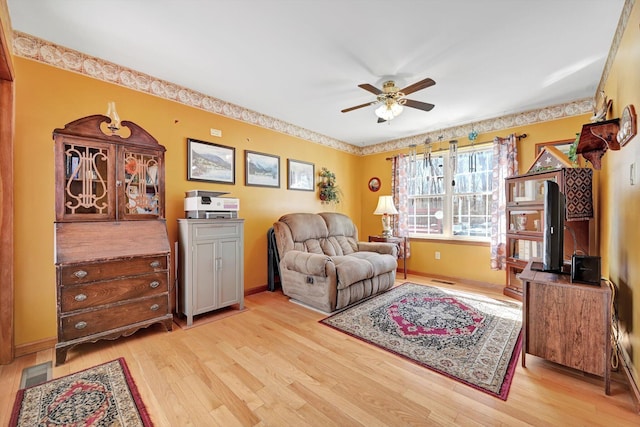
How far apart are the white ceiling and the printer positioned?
49.7 inches

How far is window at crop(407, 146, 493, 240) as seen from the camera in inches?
166

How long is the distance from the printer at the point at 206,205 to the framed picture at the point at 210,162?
0.33 m

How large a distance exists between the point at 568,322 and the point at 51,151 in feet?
A: 14.0

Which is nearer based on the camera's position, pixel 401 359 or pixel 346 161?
pixel 401 359

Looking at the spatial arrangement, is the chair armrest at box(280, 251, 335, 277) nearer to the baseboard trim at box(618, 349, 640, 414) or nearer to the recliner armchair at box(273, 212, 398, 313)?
the recliner armchair at box(273, 212, 398, 313)

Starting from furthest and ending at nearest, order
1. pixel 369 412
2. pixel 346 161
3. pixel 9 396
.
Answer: pixel 346 161 → pixel 9 396 → pixel 369 412

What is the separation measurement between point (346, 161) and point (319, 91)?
2.44 meters

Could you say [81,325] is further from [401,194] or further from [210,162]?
[401,194]

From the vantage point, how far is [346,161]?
18.0ft

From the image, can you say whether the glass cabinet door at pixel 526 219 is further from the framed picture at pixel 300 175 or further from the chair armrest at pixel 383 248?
the framed picture at pixel 300 175

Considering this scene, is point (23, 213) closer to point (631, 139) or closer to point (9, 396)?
point (9, 396)

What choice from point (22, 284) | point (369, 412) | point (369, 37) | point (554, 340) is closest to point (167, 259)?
point (22, 284)

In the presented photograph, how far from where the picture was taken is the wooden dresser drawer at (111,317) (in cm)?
205

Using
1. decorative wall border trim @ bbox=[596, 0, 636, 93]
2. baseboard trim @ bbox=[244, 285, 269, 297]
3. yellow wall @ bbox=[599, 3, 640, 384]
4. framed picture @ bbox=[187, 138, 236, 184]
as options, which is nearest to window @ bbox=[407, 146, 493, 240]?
decorative wall border trim @ bbox=[596, 0, 636, 93]
